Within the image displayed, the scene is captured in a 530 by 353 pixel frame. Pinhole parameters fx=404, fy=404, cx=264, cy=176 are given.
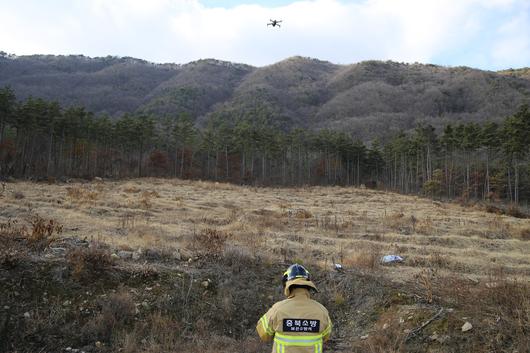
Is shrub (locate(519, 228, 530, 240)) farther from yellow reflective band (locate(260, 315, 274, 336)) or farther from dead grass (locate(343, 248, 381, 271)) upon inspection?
yellow reflective band (locate(260, 315, 274, 336))

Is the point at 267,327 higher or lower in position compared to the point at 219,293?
higher

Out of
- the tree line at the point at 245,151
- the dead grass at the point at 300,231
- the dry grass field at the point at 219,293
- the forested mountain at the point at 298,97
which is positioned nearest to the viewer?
the dry grass field at the point at 219,293

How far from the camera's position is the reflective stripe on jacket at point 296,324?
3.92 meters

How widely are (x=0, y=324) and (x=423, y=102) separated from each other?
586 ft

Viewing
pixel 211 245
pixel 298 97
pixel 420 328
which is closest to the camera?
pixel 420 328

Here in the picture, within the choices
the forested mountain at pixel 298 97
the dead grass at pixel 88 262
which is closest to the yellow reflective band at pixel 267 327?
the dead grass at pixel 88 262

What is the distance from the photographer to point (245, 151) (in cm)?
7000

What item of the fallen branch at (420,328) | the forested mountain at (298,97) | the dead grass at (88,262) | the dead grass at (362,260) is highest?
the forested mountain at (298,97)

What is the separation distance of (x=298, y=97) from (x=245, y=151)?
113 meters

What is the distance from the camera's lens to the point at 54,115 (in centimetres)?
5169

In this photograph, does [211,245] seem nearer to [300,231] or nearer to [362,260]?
[362,260]

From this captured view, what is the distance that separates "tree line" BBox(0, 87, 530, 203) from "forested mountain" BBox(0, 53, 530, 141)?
5239cm

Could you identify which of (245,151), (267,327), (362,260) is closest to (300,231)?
(362,260)

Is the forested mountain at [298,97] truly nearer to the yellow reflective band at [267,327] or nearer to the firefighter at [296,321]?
the firefighter at [296,321]
